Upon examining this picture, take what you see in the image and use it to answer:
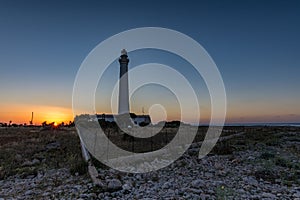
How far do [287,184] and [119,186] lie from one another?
17.6 feet

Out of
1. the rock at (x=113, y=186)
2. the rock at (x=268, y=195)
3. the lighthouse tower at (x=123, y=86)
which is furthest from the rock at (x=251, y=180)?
the lighthouse tower at (x=123, y=86)

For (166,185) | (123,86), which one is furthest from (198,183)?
(123,86)

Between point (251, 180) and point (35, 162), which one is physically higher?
point (35, 162)

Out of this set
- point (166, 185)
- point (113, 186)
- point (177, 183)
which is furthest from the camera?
point (177, 183)

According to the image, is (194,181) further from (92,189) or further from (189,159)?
(189,159)

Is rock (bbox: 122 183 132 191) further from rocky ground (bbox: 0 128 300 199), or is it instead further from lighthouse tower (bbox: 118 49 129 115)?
lighthouse tower (bbox: 118 49 129 115)

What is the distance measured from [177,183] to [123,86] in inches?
1223

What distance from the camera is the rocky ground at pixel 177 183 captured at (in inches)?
299

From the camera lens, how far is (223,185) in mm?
8398

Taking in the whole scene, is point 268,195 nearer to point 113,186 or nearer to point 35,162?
point 113,186

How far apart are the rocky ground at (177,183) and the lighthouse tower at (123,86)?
88.1 ft

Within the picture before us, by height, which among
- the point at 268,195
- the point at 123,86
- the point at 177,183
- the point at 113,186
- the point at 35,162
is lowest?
the point at 268,195

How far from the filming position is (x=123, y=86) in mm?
39094

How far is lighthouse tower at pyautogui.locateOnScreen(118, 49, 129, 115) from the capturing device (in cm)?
3841
